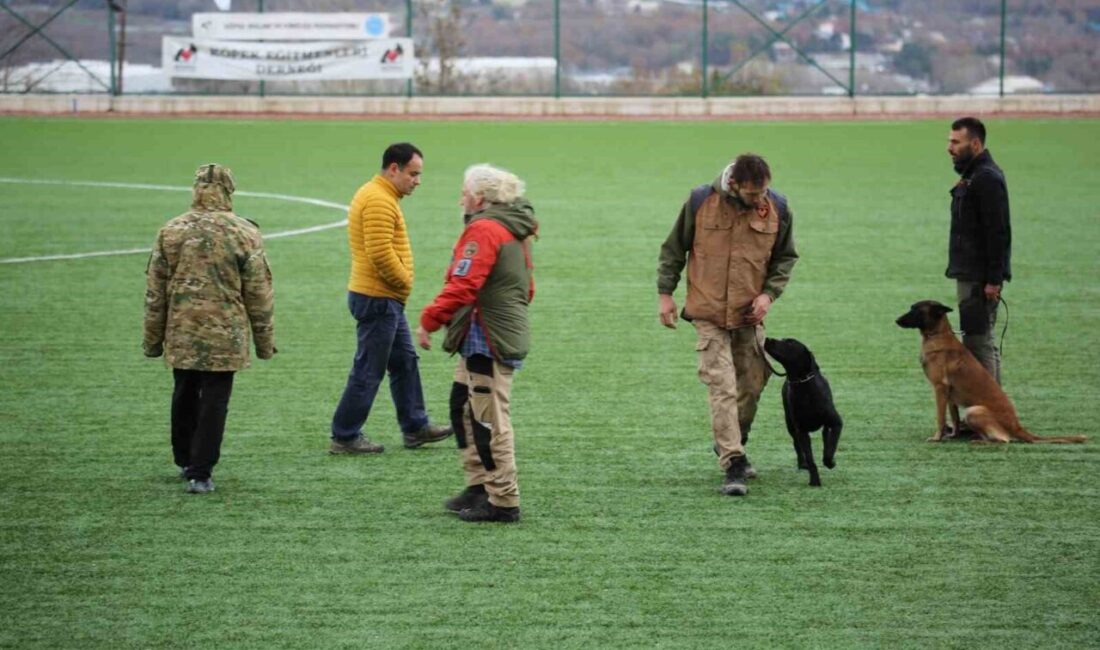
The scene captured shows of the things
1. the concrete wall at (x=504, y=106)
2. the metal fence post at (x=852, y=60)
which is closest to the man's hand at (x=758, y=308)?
the concrete wall at (x=504, y=106)

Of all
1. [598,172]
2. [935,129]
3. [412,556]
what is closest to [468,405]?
[412,556]

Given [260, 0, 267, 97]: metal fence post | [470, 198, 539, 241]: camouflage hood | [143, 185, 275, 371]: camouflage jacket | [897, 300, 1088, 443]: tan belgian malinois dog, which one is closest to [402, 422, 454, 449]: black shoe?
[143, 185, 275, 371]: camouflage jacket

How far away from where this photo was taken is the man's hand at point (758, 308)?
845 centimetres

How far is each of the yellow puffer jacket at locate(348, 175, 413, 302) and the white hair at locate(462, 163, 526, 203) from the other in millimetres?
1362

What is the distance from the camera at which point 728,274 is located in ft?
27.8

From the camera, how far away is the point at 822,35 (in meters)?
40.1

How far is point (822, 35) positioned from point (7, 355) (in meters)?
30.7

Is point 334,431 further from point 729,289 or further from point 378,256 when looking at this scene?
point 729,289

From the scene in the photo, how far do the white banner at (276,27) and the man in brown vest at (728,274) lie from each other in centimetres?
3128

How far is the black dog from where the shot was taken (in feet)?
28.0

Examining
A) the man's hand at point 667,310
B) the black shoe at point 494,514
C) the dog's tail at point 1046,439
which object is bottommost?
the black shoe at point 494,514

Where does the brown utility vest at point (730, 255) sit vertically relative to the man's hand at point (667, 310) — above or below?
above

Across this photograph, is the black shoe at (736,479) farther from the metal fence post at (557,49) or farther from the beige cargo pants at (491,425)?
the metal fence post at (557,49)

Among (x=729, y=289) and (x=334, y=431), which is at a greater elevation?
(x=729, y=289)
